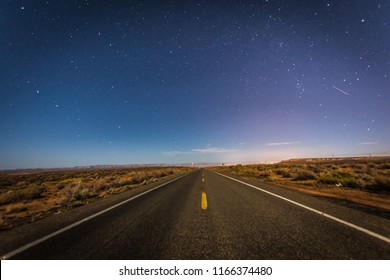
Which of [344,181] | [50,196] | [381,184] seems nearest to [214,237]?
[381,184]

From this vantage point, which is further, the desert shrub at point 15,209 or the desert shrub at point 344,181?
the desert shrub at point 344,181

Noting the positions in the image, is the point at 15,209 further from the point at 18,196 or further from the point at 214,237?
the point at 214,237

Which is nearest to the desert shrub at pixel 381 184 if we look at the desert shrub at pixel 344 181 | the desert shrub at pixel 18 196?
the desert shrub at pixel 344 181

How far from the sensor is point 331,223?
4.29 m

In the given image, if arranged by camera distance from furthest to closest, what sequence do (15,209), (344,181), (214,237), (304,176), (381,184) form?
(304,176), (344,181), (381,184), (15,209), (214,237)

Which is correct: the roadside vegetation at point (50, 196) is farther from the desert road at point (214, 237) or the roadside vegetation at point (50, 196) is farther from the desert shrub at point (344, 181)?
the desert shrub at point (344, 181)

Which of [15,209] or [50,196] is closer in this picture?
[15,209]

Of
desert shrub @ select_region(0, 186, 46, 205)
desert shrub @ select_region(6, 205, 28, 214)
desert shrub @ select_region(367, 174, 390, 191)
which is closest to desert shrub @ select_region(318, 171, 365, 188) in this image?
desert shrub @ select_region(367, 174, 390, 191)

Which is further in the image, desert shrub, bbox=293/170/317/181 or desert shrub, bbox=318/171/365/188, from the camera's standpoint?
desert shrub, bbox=293/170/317/181

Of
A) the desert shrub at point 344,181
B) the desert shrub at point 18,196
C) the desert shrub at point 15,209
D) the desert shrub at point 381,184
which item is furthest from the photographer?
the desert shrub at point 18,196

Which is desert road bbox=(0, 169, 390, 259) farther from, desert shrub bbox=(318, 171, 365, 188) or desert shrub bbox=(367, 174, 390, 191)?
desert shrub bbox=(318, 171, 365, 188)

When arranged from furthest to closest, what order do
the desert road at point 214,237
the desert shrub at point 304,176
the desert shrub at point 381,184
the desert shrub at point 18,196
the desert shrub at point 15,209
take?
the desert shrub at point 304,176
the desert shrub at point 18,196
the desert shrub at point 381,184
the desert shrub at point 15,209
the desert road at point 214,237
